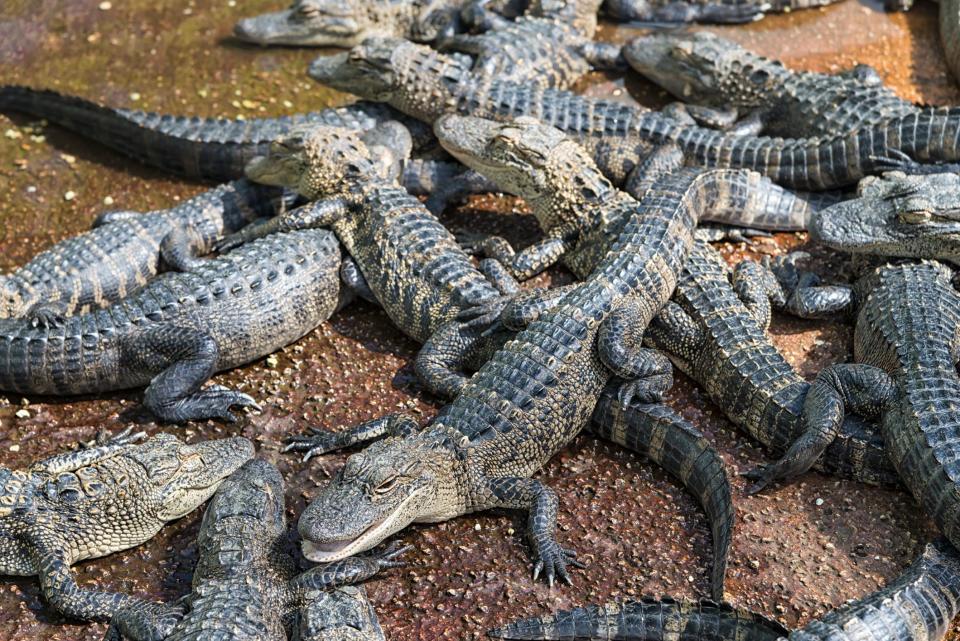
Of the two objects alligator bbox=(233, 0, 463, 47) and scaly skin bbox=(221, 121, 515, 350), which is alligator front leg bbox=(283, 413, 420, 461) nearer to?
scaly skin bbox=(221, 121, 515, 350)

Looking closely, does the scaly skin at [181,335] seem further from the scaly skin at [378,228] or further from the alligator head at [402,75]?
the alligator head at [402,75]

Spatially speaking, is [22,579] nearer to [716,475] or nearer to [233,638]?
[233,638]

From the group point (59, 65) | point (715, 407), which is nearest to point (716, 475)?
point (715, 407)

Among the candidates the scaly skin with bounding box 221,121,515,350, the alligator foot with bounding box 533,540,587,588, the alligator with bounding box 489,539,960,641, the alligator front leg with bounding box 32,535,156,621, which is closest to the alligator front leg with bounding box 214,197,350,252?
the scaly skin with bounding box 221,121,515,350

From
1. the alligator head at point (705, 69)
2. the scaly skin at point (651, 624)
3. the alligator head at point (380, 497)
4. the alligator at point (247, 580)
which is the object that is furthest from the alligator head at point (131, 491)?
the alligator head at point (705, 69)

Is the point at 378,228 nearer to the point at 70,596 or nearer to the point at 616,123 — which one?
A: the point at 616,123
